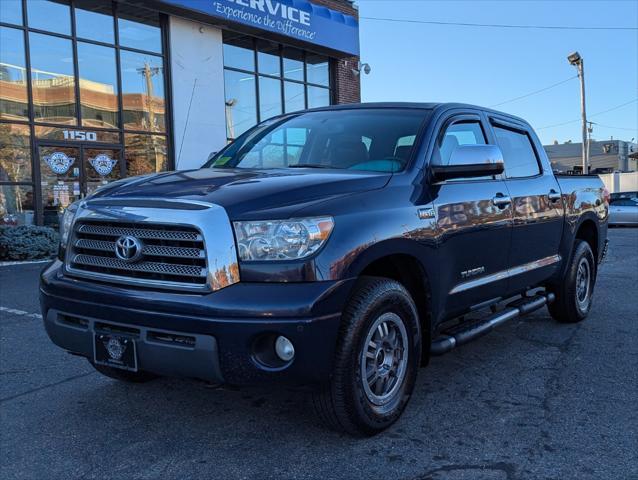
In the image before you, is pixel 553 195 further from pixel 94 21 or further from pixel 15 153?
pixel 94 21

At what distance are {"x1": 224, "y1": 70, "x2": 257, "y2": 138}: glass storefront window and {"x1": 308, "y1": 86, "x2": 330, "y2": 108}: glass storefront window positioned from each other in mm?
2216

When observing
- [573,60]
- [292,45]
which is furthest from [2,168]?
[573,60]

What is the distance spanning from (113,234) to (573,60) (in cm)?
3107

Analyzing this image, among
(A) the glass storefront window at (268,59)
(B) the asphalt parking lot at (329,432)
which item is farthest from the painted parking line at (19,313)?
Answer: (A) the glass storefront window at (268,59)

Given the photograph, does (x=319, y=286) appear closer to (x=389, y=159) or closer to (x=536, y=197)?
(x=389, y=159)

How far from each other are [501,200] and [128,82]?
1155cm

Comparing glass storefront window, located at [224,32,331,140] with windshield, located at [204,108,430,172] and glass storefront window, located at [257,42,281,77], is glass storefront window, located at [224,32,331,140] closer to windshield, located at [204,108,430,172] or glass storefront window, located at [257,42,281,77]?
glass storefront window, located at [257,42,281,77]

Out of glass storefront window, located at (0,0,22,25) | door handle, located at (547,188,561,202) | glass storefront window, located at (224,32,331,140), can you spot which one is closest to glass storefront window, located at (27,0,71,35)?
glass storefront window, located at (0,0,22,25)

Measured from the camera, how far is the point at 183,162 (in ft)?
47.2

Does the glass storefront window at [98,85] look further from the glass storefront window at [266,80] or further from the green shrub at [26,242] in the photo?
the glass storefront window at [266,80]

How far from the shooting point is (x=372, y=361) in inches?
129

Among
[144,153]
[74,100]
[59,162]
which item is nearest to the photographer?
[59,162]

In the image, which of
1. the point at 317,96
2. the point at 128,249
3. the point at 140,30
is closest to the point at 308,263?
the point at 128,249

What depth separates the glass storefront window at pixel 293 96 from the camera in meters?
17.6
